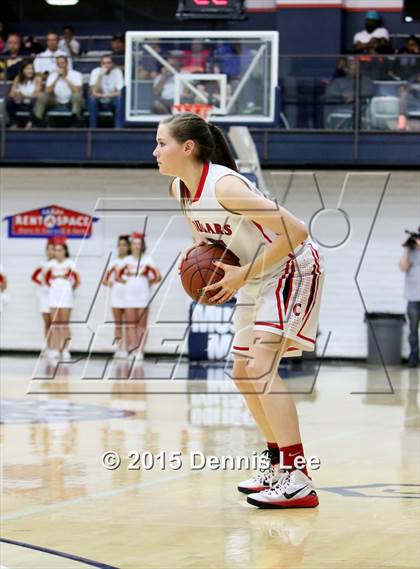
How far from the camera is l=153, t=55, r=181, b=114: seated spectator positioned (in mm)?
16891

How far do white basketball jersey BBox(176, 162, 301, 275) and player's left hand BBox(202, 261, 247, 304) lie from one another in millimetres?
340

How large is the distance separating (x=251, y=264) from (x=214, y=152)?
76 centimetres

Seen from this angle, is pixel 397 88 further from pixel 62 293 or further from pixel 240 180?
pixel 240 180

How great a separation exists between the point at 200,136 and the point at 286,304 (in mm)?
997

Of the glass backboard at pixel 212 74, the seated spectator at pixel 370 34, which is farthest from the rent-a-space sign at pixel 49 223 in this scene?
the seated spectator at pixel 370 34

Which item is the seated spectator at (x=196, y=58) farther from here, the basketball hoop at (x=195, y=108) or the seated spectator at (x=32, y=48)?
the seated spectator at (x=32, y=48)

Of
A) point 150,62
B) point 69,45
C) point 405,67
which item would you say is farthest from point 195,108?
point 69,45

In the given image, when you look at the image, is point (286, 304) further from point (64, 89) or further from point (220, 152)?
point (64, 89)

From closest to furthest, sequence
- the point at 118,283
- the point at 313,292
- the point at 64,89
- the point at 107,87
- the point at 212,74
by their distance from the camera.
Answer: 1. the point at 313,292
2. the point at 212,74
3. the point at 107,87
4. the point at 64,89
5. the point at 118,283

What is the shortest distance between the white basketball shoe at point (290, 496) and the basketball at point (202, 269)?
113 cm

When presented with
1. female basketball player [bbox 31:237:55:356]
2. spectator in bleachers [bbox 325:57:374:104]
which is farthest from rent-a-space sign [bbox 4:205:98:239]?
spectator in bleachers [bbox 325:57:374:104]

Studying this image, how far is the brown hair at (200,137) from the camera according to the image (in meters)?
6.07

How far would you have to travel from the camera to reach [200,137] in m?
6.11

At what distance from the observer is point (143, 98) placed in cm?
1730
